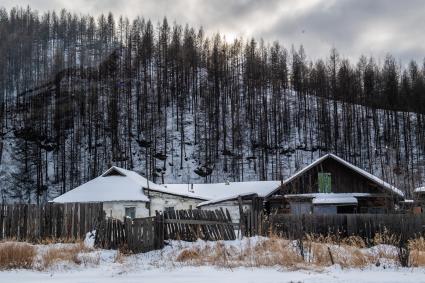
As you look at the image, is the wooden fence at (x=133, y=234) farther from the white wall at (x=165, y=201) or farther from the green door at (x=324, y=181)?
the green door at (x=324, y=181)

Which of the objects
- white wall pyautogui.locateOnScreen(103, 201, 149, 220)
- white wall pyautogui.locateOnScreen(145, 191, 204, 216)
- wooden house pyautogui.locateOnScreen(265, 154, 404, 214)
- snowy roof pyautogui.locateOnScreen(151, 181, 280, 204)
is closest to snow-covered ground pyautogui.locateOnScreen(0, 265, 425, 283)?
white wall pyautogui.locateOnScreen(103, 201, 149, 220)

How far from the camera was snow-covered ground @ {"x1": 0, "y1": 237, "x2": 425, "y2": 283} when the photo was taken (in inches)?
413

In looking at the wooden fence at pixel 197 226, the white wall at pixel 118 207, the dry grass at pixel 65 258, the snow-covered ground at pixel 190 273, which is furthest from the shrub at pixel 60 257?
the white wall at pixel 118 207

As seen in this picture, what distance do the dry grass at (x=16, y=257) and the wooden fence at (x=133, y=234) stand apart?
11.4ft

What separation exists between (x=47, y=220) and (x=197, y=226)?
8534 mm

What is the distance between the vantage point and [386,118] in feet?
298

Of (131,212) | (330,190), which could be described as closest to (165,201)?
(131,212)

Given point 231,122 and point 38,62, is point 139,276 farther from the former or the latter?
point 38,62

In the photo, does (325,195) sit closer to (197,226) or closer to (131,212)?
(131,212)

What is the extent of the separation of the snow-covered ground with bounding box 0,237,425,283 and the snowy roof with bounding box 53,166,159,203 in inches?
760

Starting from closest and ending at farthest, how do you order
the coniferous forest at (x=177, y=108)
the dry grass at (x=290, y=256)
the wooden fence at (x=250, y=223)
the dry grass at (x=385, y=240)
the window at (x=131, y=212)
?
the dry grass at (x=290, y=256) < the dry grass at (x=385, y=240) < the wooden fence at (x=250, y=223) < the window at (x=131, y=212) < the coniferous forest at (x=177, y=108)

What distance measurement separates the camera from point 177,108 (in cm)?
8556

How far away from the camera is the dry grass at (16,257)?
12789 millimetres

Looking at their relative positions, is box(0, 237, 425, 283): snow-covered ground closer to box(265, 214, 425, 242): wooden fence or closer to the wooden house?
box(265, 214, 425, 242): wooden fence
